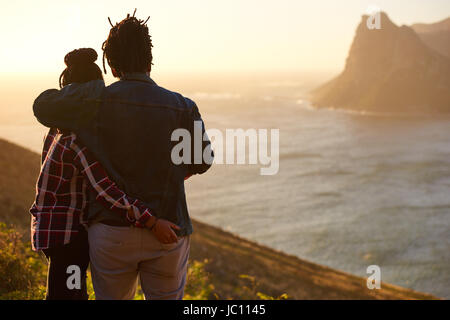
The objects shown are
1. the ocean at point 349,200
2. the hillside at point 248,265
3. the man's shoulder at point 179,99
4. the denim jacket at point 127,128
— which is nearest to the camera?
the denim jacket at point 127,128

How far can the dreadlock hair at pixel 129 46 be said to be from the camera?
2.65 meters

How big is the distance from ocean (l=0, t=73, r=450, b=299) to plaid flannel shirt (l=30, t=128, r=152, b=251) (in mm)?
44011

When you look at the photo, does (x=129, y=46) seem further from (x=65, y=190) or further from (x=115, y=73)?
(x=65, y=190)

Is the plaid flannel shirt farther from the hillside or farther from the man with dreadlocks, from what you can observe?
the hillside

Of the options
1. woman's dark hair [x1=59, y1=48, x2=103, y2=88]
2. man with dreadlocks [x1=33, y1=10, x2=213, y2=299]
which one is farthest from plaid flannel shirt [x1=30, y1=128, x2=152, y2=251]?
woman's dark hair [x1=59, y1=48, x2=103, y2=88]

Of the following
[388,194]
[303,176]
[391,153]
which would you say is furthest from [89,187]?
[391,153]

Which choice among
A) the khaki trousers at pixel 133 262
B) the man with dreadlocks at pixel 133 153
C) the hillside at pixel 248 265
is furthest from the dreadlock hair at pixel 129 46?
the hillside at pixel 248 265

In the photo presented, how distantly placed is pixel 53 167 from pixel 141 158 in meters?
0.55

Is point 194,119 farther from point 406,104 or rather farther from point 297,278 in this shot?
point 406,104

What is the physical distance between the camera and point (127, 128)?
8.27ft

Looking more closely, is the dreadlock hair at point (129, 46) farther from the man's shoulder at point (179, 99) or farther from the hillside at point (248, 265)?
the hillside at point (248, 265)

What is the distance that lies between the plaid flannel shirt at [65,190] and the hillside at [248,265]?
16198mm

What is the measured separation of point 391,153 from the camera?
403ft

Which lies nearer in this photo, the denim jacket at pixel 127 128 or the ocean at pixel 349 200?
the denim jacket at pixel 127 128
